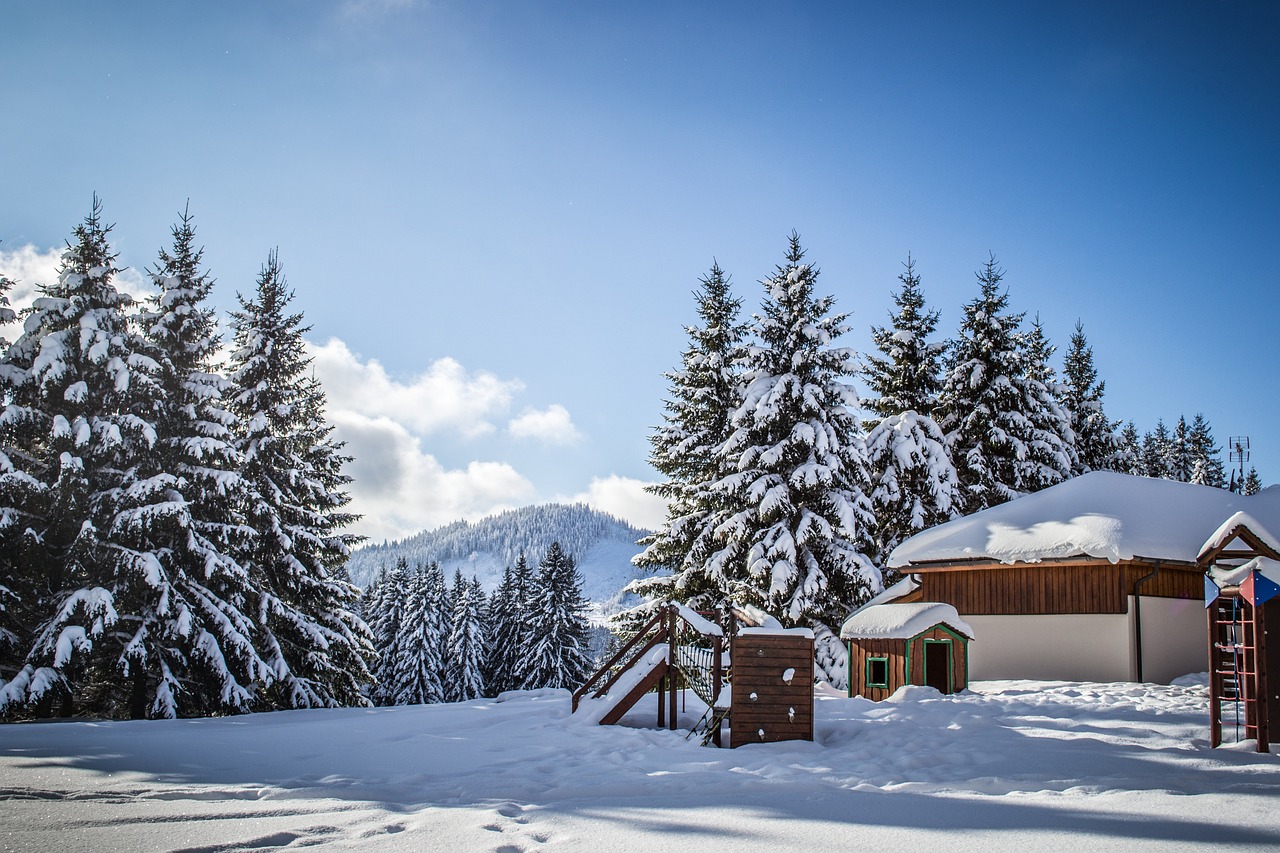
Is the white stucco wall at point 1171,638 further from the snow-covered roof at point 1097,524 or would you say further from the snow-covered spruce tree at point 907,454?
the snow-covered spruce tree at point 907,454

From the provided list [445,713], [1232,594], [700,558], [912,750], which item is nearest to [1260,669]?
[1232,594]

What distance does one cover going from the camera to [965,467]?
102 ft

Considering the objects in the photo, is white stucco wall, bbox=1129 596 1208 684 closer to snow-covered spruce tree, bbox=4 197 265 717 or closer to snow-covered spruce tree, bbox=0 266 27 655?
snow-covered spruce tree, bbox=4 197 265 717

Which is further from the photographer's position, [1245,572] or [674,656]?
[674,656]

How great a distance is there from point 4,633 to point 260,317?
10.2 meters

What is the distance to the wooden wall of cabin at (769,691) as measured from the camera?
12.7m

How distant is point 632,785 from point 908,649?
1146 centimetres

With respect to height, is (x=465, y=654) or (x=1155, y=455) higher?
(x=1155, y=455)

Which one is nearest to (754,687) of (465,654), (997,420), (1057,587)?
(1057,587)

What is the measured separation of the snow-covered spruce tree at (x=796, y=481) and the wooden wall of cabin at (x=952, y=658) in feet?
16.2

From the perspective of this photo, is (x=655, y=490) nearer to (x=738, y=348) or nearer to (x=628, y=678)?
(x=738, y=348)

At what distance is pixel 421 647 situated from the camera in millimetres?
48312

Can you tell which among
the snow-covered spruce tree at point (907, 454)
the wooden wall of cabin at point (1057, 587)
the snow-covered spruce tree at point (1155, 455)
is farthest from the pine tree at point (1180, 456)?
the wooden wall of cabin at point (1057, 587)

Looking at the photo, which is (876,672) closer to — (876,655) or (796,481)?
(876,655)
